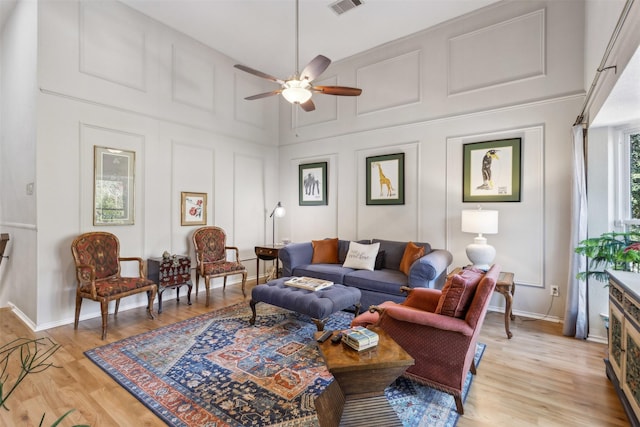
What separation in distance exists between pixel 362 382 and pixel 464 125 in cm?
357

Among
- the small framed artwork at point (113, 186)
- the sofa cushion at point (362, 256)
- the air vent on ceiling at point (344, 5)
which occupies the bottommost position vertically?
the sofa cushion at point (362, 256)

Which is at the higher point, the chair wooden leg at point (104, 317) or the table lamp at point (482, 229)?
the table lamp at point (482, 229)

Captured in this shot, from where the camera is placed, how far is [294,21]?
169 inches

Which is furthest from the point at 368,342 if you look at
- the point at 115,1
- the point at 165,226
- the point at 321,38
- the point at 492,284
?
the point at 115,1

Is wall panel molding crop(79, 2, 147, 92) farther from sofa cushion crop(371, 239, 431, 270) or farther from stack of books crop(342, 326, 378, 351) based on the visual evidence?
stack of books crop(342, 326, 378, 351)

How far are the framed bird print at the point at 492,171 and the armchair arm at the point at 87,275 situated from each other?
433 cm

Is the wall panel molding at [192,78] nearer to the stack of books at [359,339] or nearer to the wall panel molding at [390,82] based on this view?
the wall panel molding at [390,82]

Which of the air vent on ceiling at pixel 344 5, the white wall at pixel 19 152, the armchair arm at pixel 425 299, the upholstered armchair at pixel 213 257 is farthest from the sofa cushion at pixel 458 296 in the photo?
the white wall at pixel 19 152

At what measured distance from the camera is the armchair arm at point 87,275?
3.24 metres

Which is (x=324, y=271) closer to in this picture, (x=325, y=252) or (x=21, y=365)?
Result: (x=325, y=252)

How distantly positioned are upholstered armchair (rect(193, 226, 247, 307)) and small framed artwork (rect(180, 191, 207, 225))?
7.6 inches

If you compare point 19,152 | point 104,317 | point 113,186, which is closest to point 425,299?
point 104,317

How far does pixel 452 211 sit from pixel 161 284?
151 inches

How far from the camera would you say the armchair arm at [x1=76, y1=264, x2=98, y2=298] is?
3238mm
